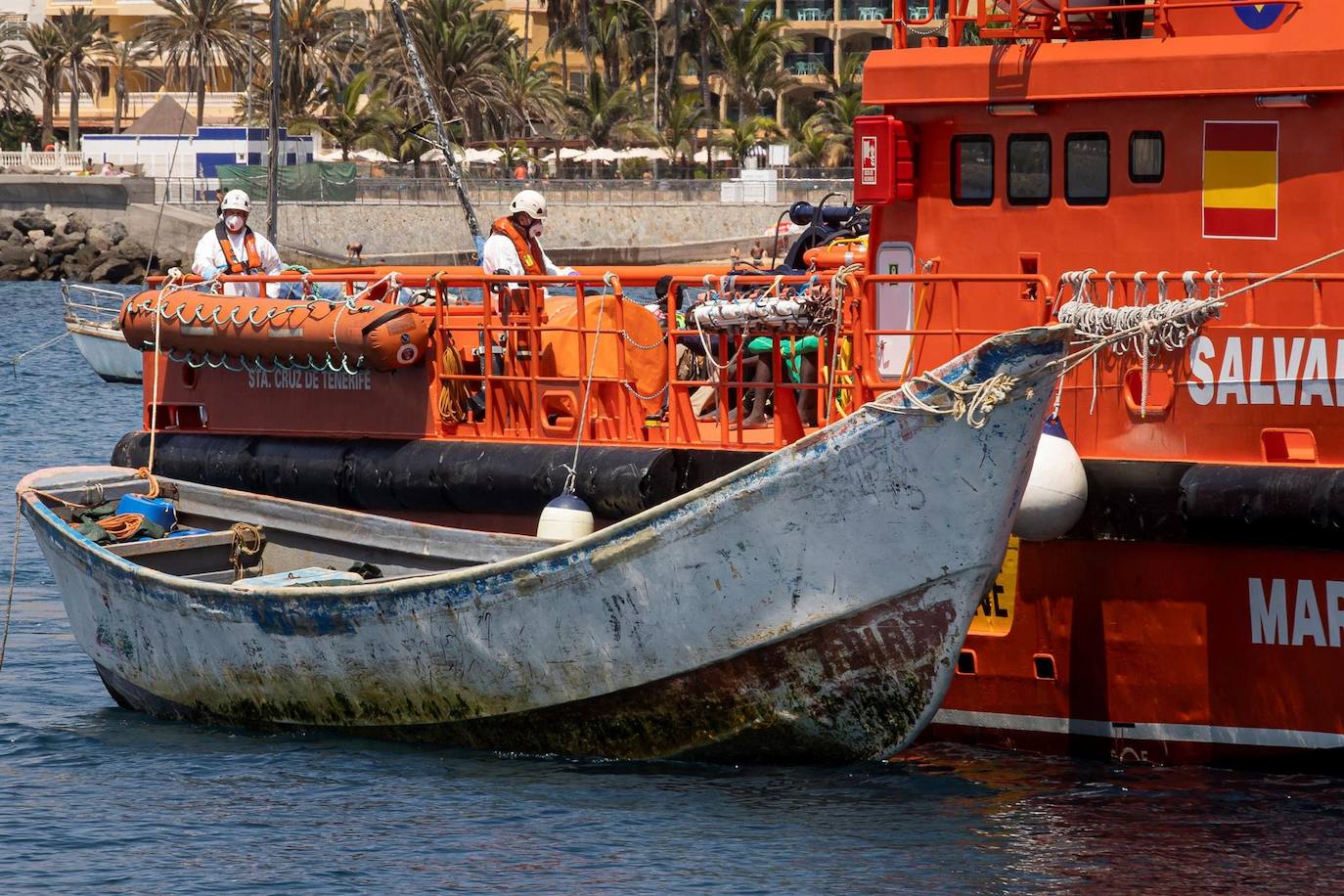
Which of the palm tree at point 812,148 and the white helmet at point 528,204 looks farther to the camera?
the palm tree at point 812,148

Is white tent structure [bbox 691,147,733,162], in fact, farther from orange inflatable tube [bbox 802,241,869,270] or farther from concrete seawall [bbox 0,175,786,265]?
orange inflatable tube [bbox 802,241,869,270]

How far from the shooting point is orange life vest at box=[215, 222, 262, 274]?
1422 centimetres

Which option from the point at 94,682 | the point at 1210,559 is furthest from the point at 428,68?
the point at 1210,559

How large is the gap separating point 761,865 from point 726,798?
3.03 ft

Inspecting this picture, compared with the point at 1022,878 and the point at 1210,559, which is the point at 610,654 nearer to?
the point at 1022,878

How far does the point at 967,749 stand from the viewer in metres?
10.5

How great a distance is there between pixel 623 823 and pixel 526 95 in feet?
225

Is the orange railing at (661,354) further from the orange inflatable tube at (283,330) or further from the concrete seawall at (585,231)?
the concrete seawall at (585,231)

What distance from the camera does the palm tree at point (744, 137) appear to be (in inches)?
2876

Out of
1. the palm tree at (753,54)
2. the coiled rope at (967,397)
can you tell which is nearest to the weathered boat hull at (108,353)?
the coiled rope at (967,397)

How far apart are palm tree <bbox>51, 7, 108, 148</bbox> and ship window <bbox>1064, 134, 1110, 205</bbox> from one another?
249ft

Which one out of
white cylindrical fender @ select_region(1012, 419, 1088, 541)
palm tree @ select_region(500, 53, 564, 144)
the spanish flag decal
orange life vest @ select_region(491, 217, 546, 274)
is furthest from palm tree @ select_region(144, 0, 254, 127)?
white cylindrical fender @ select_region(1012, 419, 1088, 541)

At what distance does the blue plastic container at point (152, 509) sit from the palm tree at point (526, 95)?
6274 centimetres

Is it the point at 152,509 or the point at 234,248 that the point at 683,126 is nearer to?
the point at 234,248
